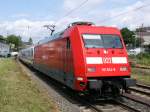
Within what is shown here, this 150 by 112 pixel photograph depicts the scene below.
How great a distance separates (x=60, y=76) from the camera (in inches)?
747

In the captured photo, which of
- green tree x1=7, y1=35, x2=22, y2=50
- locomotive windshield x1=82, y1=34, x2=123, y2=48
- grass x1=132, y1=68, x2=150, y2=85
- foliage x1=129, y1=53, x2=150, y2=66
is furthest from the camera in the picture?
green tree x1=7, y1=35, x2=22, y2=50

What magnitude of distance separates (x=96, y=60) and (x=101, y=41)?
1097 millimetres

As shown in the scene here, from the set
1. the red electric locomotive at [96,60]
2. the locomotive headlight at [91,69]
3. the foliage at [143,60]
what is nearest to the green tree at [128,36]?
the foliage at [143,60]

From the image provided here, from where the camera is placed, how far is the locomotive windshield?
15893 millimetres

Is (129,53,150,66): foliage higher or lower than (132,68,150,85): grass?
higher

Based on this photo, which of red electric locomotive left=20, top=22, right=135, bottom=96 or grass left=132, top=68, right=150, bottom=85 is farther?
grass left=132, top=68, right=150, bottom=85

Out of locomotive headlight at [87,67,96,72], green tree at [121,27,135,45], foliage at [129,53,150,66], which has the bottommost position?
foliage at [129,53,150,66]

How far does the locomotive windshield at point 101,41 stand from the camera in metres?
15.9

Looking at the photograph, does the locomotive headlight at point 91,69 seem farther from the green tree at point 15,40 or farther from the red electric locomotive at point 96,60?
the green tree at point 15,40

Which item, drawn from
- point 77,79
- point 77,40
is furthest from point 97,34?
point 77,79

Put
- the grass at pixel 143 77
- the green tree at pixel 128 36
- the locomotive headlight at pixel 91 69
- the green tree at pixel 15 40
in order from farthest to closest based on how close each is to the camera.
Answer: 1. the green tree at pixel 15 40
2. the green tree at pixel 128 36
3. the grass at pixel 143 77
4. the locomotive headlight at pixel 91 69

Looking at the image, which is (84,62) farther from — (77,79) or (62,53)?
(62,53)

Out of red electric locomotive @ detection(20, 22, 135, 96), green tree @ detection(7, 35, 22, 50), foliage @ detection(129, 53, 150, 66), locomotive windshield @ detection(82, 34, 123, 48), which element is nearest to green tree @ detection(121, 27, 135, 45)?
foliage @ detection(129, 53, 150, 66)

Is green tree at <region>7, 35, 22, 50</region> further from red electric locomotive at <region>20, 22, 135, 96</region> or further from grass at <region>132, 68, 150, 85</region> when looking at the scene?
red electric locomotive at <region>20, 22, 135, 96</region>
